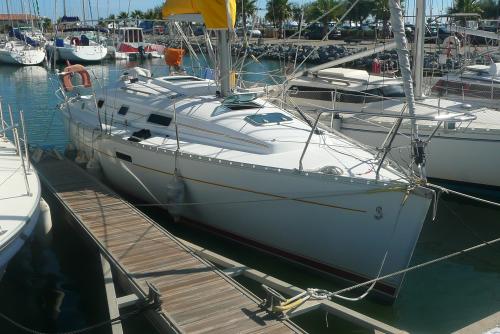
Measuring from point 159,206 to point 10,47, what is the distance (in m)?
39.6

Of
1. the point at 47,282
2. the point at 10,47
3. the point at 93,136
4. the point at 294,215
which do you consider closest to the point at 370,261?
the point at 294,215

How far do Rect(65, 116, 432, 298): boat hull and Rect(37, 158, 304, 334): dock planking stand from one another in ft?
3.69

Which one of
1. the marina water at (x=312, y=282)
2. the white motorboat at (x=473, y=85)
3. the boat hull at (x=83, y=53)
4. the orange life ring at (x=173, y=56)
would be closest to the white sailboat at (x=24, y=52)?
the boat hull at (x=83, y=53)

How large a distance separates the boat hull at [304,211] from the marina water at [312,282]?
380 mm

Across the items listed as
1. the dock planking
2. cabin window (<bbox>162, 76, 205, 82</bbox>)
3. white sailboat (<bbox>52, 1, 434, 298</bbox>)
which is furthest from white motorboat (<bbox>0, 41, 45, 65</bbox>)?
the dock planking

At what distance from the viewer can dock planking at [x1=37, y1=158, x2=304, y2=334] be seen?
6.55m

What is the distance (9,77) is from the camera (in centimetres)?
3719

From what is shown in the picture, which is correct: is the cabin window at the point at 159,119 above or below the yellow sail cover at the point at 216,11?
below

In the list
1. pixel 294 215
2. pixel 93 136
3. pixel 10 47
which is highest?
pixel 10 47

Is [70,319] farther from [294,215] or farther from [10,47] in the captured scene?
[10,47]

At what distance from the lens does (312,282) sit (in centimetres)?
903

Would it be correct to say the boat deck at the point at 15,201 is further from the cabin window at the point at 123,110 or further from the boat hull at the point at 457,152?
the boat hull at the point at 457,152

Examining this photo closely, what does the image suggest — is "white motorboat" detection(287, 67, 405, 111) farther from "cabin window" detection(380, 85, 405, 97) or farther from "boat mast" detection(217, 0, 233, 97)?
"boat mast" detection(217, 0, 233, 97)

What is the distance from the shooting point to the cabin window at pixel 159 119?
439 inches
